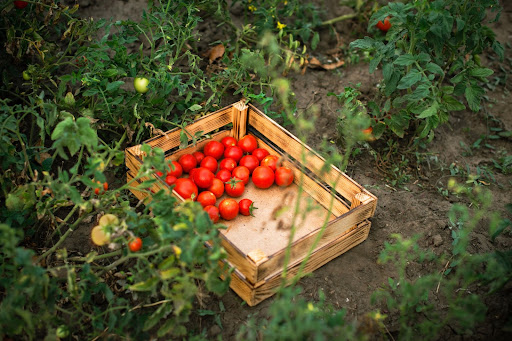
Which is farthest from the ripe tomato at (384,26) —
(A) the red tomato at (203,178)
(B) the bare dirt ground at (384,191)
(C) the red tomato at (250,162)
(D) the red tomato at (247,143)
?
(A) the red tomato at (203,178)

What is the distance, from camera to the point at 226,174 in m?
3.15

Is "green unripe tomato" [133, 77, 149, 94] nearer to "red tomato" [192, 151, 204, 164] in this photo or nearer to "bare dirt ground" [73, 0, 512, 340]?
"red tomato" [192, 151, 204, 164]

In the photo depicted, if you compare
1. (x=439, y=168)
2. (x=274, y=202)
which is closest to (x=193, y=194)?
(x=274, y=202)

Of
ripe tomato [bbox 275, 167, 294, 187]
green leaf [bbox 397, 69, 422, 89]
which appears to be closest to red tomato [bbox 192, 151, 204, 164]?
ripe tomato [bbox 275, 167, 294, 187]

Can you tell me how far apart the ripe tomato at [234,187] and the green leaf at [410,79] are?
1.08 meters

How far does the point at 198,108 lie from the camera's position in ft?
10.4

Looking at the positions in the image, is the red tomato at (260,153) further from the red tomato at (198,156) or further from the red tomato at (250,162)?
the red tomato at (198,156)

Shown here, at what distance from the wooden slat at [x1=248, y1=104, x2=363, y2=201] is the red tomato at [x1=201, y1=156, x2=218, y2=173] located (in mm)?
377

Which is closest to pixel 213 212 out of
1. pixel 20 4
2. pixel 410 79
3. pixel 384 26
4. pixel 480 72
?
pixel 410 79

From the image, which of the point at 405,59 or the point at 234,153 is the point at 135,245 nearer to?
the point at 234,153

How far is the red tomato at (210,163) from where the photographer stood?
3.19 metres

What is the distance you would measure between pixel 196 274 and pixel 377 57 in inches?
69.7

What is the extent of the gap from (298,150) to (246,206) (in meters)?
0.48

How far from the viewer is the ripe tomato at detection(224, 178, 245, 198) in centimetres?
307
